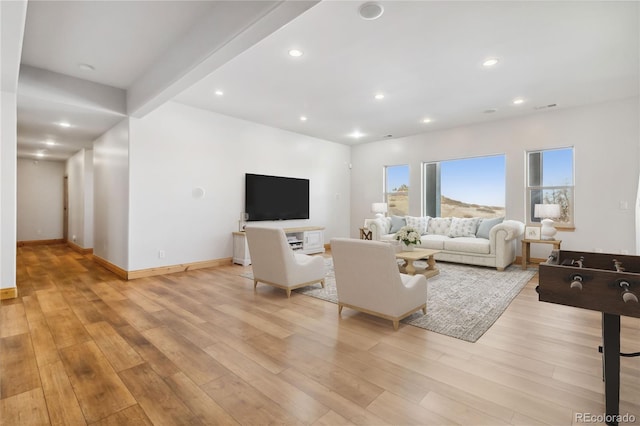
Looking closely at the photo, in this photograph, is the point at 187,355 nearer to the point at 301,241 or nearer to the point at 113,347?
the point at 113,347

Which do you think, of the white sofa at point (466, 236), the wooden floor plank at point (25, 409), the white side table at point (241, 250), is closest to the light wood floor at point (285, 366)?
the wooden floor plank at point (25, 409)

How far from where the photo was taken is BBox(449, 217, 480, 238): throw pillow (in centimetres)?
598

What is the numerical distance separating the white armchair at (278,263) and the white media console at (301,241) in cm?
175

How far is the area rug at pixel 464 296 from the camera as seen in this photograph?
9.21 ft

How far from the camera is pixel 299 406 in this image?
168cm

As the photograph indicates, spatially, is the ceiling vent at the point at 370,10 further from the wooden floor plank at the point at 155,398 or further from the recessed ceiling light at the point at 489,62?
the wooden floor plank at the point at 155,398

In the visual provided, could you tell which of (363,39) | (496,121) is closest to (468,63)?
(363,39)

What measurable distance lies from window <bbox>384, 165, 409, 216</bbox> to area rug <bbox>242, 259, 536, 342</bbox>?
246 cm

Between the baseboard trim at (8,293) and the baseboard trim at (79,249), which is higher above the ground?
the baseboard trim at (79,249)

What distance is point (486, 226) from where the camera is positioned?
5754 mm

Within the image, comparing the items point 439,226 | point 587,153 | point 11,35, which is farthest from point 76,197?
point 587,153

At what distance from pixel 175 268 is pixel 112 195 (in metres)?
1.71

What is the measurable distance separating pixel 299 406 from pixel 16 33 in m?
3.38

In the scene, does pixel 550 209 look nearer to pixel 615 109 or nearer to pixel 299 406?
pixel 615 109
